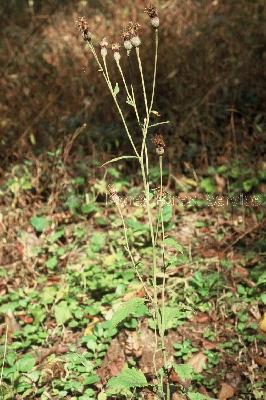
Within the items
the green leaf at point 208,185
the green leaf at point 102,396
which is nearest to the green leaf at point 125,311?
the green leaf at point 102,396

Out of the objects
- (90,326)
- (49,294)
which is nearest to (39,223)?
(49,294)

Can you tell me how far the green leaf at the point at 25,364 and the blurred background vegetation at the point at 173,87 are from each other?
2054 millimetres

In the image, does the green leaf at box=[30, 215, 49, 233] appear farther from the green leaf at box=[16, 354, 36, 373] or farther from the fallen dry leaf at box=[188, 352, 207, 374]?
the fallen dry leaf at box=[188, 352, 207, 374]

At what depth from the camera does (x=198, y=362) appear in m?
2.32

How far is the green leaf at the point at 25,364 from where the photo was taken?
235 centimetres

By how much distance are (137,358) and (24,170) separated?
82.9 inches

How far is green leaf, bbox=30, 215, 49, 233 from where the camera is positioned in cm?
339

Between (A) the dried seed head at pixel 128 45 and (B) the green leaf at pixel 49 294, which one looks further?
(B) the green leaf at pixel 49 294

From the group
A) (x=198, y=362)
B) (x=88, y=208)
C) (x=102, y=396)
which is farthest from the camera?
(x=88, y=208)

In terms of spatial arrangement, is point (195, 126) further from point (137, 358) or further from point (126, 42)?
point (126, 42)

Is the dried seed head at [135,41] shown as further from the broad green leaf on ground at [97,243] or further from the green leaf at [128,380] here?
the broad green leaf on ground at [97,243]

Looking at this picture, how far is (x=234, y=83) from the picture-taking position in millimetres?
4523

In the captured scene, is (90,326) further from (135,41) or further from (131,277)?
(135,41)

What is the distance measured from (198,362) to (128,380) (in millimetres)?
799
